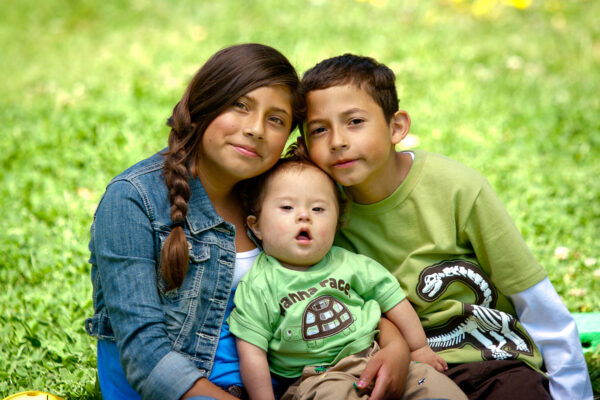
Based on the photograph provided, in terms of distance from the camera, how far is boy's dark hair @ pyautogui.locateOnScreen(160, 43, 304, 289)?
233cm

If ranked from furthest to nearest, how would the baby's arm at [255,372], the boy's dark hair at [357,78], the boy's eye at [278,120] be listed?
the boy's dark hair at [357,78] → the boy's eye at [278,120] → the baby's arm at [255,372]

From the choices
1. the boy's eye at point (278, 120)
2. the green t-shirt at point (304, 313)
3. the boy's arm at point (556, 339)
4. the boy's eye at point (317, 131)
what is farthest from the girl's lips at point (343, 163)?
the boy's arm at point (556, 339)

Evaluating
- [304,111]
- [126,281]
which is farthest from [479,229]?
[126,281]

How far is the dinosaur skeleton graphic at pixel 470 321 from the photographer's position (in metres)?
2.57

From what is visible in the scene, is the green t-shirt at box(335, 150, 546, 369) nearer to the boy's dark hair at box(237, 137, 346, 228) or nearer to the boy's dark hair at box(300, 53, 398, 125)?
the boy's dark hair at box(237, 137, 346, 228)

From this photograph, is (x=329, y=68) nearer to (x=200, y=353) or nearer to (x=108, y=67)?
(x=200, y=353)

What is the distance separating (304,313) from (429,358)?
52 centimetres

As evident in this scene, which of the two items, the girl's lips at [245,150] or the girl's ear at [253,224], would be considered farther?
the girl's ear at [253,224]

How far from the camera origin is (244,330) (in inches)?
91.0

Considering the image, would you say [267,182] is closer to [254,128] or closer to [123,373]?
[254,128]

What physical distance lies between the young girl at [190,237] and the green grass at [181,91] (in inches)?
31.7

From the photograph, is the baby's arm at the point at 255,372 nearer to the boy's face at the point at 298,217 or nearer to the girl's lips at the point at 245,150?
the boy's face at the point at 298,217

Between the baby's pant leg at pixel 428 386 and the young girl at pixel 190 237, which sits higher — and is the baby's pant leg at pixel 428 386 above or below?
below

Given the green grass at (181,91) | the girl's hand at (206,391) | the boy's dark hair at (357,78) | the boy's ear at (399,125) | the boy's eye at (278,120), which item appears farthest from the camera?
the green grass at (181,91)
